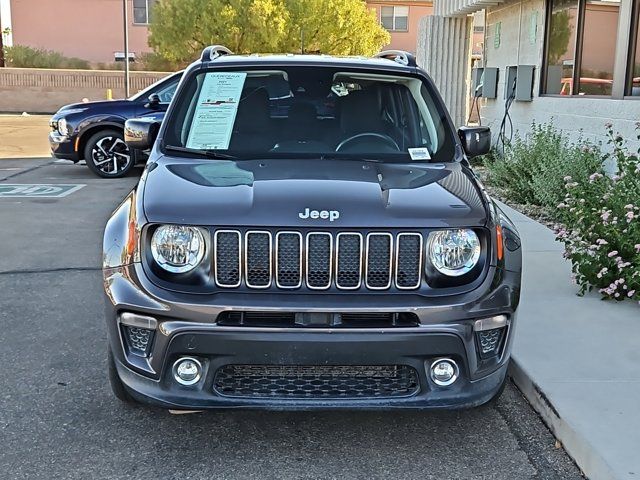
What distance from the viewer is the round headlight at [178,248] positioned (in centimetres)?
321

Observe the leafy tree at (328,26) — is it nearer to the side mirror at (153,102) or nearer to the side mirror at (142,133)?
the side mirror at (153,102)

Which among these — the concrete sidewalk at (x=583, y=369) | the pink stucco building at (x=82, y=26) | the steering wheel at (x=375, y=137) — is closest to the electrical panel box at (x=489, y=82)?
the concrete sidewalk at (x=583, y=369)

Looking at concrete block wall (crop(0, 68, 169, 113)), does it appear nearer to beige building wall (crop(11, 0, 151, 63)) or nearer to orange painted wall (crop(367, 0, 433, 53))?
beige building wall (crop(11, 0, 151, 63))

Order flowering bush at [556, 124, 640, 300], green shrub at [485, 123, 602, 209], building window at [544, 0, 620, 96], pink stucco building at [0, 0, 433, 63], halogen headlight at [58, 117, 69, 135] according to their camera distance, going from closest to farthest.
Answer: flowering bush at [556, 124, 640, 300] → green shrub at [485, 123, 602, 209] → building window at [544, 0, 620, 96] → halogen headlight at [58, 117, 69, 135] → pink stucco building at [0, 0, 433, 63]

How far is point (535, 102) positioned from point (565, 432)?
8.25 metres

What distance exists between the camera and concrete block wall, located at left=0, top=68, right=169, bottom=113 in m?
33.6

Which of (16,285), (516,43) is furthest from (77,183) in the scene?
(516,43)

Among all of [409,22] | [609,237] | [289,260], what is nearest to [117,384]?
[289,260]

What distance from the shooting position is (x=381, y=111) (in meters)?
4.61

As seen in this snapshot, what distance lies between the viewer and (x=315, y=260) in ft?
10.5

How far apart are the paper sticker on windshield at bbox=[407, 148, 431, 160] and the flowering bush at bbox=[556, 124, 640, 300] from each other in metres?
1.63

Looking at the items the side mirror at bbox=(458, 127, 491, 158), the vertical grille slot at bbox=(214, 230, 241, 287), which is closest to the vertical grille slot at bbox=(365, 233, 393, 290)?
the vertical grille slot at bbox=(214, 230, 241, 287)

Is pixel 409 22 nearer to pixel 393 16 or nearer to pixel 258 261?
pixel 393 16

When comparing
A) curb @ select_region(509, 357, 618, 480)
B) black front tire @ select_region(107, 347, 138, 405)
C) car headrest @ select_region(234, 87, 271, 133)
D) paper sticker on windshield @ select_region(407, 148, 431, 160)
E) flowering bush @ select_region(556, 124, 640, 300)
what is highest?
car headrest @ select_region(234, 87, 271, 133)
